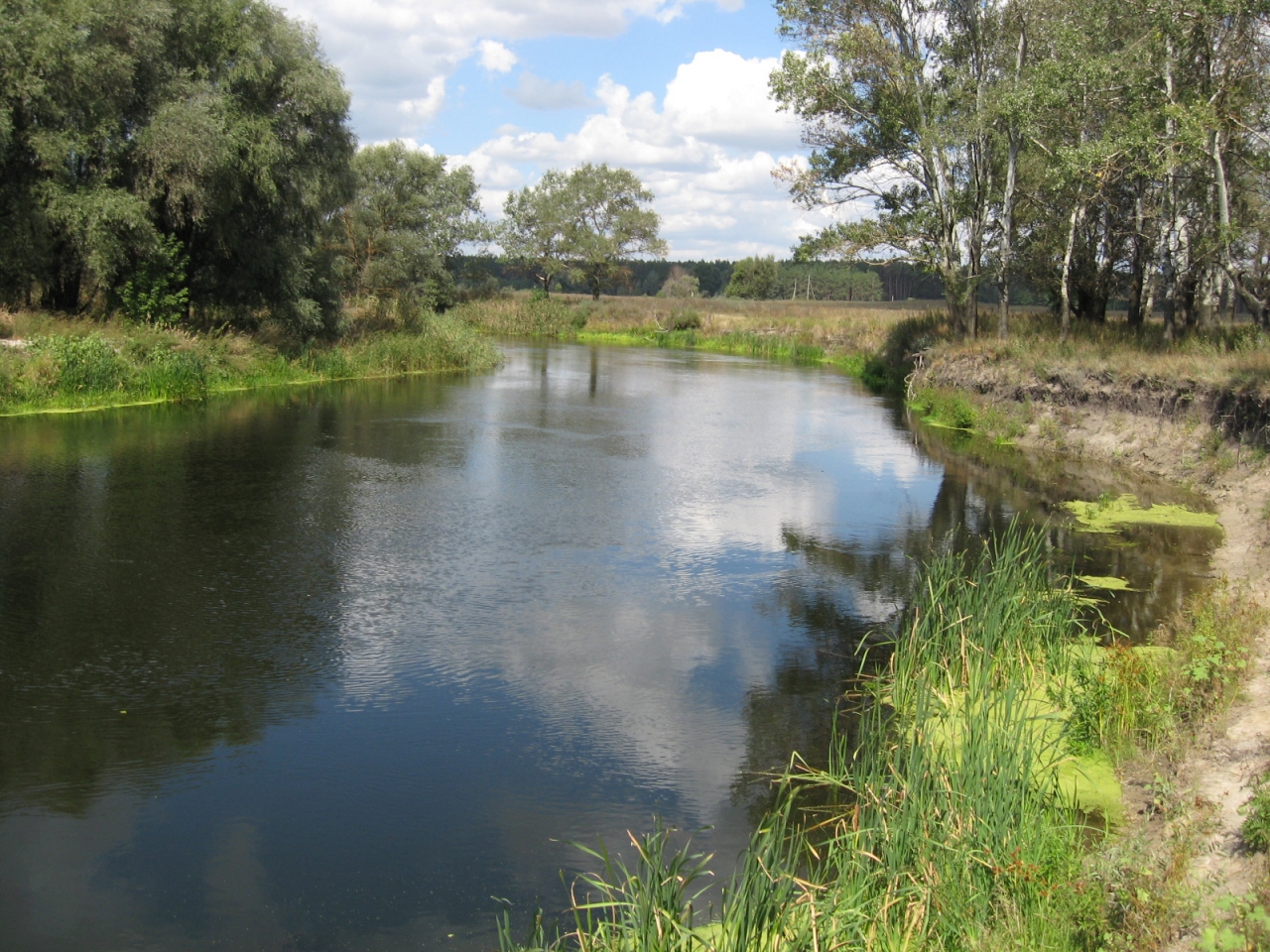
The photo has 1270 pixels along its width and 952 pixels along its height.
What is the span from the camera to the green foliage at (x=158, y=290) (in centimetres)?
2453

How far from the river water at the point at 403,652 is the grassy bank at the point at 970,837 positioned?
1.72ft

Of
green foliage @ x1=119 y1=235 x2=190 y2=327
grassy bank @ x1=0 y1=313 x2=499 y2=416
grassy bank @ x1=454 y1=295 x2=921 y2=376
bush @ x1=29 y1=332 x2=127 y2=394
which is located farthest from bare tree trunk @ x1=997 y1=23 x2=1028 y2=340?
bush @ x1=29 y1=332 x2=127 y2=394

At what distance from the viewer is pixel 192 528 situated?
11898 millimetres

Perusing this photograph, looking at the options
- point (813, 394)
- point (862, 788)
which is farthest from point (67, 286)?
point (862, 788)

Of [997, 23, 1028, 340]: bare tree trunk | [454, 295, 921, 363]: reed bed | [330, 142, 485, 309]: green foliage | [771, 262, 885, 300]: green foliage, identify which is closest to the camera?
[997, 23, 1028, 340]: bare tree trunk

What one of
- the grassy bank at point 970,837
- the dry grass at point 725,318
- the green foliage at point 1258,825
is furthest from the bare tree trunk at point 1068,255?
the dry grass at point 725,318

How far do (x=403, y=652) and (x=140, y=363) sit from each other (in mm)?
17093

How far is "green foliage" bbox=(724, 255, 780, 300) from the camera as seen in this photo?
10281 centimetres

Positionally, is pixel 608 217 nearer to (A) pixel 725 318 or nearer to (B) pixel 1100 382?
(A) pixel 725 318

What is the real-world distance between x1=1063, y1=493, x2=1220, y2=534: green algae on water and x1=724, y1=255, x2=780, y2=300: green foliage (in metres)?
89.0

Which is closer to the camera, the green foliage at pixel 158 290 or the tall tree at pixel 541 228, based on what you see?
the green foliage at pixel 158 290

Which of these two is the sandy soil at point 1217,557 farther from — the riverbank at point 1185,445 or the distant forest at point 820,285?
the distant forest at point 820,285

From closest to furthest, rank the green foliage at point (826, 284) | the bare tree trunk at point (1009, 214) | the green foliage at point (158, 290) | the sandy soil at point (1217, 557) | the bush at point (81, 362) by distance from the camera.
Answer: the sandy soil at point (1217, 557) < the bush at point (81, 362) < the green foliage at point (158, 290) < the bare tree trunk at point (1009, 214) < the green foliage at point (826, 284)

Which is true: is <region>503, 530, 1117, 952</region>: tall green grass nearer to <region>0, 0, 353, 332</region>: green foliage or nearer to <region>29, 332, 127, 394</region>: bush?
<region>29, 332, 127, 394</region>: bush
